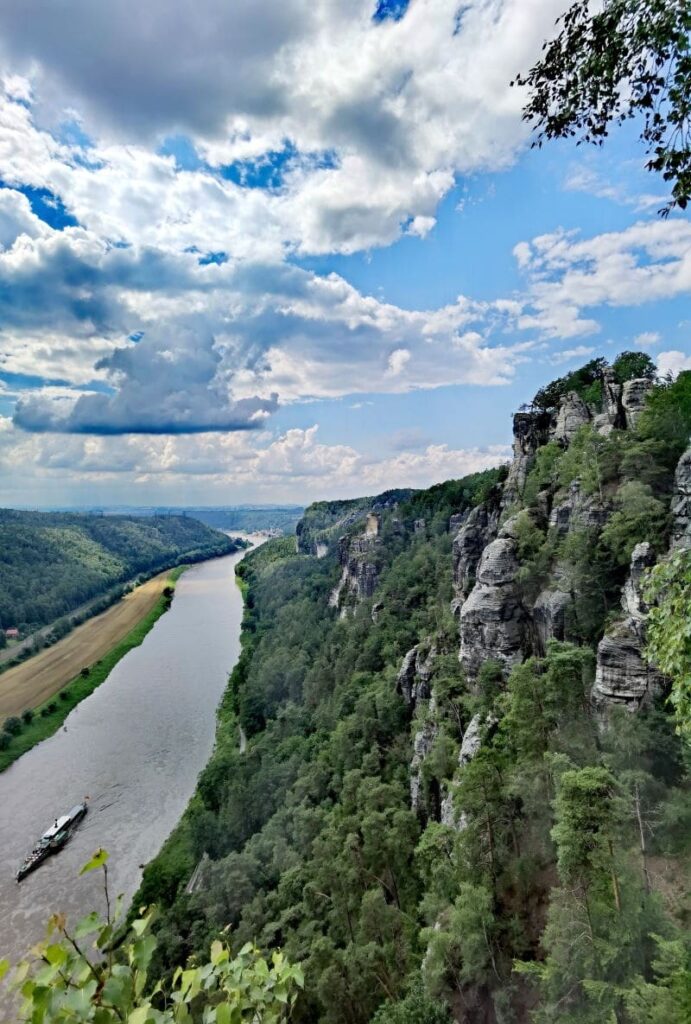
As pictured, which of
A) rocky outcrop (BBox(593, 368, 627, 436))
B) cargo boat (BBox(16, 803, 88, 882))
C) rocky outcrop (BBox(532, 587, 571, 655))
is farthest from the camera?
rocky outcrop (BBox(593, 368, 627, 436))

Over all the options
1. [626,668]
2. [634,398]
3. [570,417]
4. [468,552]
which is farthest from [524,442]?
[626,668]

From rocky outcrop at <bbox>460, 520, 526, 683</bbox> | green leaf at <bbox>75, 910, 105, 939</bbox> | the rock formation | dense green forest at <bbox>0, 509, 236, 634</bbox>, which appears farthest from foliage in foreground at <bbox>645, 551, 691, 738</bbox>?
dense green forest at <bbox>0, 509, 236, 634</bbox>

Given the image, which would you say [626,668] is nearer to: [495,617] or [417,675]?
[495,617]

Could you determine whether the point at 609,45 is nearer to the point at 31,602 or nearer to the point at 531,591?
the point at 531,591

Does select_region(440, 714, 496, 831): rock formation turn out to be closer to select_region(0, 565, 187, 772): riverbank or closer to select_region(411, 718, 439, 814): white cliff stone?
select_region(411, 718, 439, 814): white cliff stone

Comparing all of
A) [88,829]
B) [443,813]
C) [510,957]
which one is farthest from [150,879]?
[510,957]

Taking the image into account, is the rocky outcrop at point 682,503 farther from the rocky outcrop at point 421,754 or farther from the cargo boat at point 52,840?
the cargo boat at point 52,840

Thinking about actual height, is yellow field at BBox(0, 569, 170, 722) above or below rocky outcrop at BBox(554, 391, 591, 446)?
below
